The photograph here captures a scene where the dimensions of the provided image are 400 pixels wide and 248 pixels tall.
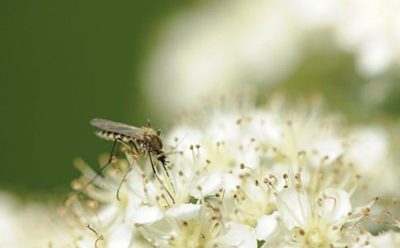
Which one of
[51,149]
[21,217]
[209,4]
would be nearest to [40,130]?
[51,149]

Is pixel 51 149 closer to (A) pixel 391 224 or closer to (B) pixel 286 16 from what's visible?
(B) pixel 286 16

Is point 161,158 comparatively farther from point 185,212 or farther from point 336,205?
point 336,205

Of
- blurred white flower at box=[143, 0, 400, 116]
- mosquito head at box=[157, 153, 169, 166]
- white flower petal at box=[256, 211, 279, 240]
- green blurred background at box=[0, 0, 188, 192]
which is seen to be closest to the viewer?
white flower petal at box=[256, 211, 279, 240]

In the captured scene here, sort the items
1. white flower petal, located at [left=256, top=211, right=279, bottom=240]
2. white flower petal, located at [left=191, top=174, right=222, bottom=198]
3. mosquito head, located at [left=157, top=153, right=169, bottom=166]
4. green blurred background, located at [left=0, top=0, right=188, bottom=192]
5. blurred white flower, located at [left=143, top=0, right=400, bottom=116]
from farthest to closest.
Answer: green blurred background, located at [left=0, top=0, right=188, bottom=192], blurred white flower, located at [left=143, top=0, right=400, bottom=116], mosquito head, located at [left=157, top=153, right=169, bottom=166], white flower petal, located at [left=191, top=174, right=222, bottom=198], white flower petal, located at [left=256, top=211, right=279, bottom=240]

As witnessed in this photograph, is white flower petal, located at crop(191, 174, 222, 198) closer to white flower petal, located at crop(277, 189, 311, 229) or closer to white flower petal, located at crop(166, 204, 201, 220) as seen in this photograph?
white flower petal, located at crop(166, 204, 201, 220)

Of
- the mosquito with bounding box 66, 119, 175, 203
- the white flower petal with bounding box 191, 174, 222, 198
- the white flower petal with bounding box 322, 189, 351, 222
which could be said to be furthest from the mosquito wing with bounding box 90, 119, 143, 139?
the white flower petal with bounding box 322, 189, 351, 222

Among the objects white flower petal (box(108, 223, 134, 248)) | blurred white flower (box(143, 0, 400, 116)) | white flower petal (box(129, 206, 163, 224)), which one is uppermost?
blurred white flower (box(143, 0, 400, 116))

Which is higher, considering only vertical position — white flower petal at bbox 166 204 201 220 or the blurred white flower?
the blurred white flower
